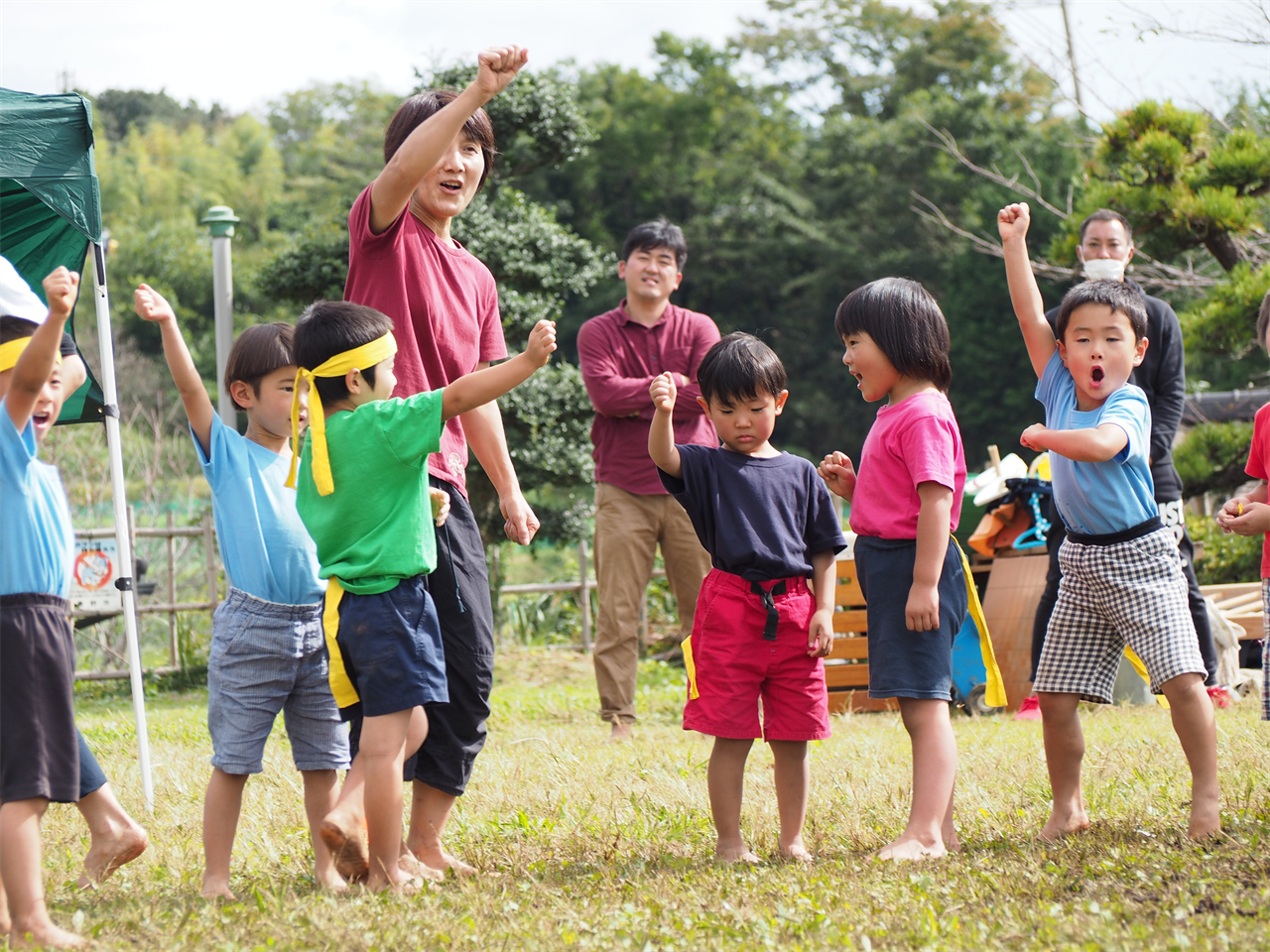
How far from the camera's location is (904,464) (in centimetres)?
287

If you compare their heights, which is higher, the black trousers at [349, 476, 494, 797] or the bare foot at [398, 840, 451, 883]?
the black trousers at [349, 476, 494, 797]

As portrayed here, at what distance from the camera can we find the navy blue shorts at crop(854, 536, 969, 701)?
9.14 ft

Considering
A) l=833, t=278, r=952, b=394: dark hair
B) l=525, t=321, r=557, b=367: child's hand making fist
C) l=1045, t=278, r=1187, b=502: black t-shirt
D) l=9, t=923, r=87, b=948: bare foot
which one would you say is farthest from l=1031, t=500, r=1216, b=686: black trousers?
l=9, t=923, r=87, b=948: bare foot

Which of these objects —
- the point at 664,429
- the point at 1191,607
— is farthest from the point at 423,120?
the point at 1191,607

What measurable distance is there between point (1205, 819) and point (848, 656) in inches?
123

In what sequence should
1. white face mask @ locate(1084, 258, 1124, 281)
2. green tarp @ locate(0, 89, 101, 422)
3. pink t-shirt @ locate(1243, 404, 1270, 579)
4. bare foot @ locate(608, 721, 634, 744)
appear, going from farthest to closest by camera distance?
bare foot @ locate(608, 721, 634, 744) → white face mask @ locate(1084, 258, 1124, 281) → green tarp @ locate(0, 89, 101, 422) → pink t-shirt @ locate(1243, 404, 1270, 579)

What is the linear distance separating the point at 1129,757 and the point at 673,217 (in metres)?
26.6

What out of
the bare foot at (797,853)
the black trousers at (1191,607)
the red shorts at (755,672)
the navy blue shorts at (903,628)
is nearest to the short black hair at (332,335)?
the red shorts at (755,672)

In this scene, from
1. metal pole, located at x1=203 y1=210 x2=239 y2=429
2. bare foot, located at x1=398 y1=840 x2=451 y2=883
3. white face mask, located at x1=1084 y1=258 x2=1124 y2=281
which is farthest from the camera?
metal pole, located at x1=203 y1=210 x2=239 y2=429

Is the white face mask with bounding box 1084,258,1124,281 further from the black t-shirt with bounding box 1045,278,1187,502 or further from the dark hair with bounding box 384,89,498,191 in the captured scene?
the dark hair with bounding box 384,89,498,191

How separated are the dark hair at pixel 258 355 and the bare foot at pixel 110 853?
40.6 inches

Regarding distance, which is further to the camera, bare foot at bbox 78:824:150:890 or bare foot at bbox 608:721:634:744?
bare foot at bbox 608:721:634:744

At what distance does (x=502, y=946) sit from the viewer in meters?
2.06

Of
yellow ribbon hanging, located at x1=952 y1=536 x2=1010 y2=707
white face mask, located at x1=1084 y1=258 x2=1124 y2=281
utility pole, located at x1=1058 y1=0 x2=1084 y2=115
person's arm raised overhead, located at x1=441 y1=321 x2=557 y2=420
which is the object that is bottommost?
yellow ribbon hanging, located at x1=952 y1=536 x2=1010 y2=707
